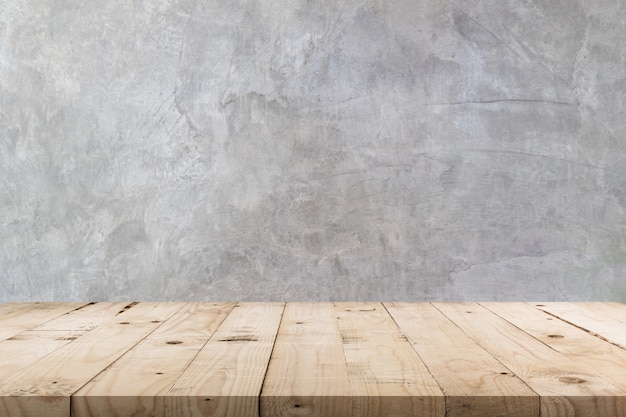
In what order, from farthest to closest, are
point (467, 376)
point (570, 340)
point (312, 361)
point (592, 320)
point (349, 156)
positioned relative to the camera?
point (349, 156) → point (592, 320) → point (570, 340) → point (312, 361) → point (467, 376)

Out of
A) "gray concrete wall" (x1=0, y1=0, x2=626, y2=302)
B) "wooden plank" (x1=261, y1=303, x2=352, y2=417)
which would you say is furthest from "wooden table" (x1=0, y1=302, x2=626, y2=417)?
"gray concrete wall" (x1=0, y1=0, x2=626, y2=302)

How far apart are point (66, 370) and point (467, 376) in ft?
1.88

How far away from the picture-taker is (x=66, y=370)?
1.10m

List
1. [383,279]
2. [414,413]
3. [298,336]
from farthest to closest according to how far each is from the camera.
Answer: [383,279] < [298,336] < [414,413]

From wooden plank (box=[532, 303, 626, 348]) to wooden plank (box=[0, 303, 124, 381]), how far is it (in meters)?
0.97

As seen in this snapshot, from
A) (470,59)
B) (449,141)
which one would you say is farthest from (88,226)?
(470,59)

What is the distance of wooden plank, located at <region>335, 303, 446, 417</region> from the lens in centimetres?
95

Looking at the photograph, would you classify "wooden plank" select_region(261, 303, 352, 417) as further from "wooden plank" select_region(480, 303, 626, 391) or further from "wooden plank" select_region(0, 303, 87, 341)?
"wooden plank" select_region(0, 303, 87, 341)

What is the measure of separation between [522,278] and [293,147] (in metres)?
1.26

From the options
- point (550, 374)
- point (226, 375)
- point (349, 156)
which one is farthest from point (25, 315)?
point (349, 156)

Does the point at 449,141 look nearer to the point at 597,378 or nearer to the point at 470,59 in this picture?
the point at 470,59

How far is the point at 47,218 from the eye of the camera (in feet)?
12.2

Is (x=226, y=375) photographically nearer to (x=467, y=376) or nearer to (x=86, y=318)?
(x=467, y=376)

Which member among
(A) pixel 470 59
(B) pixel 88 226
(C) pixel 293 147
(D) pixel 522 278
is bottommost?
(D) pixel 522 278
